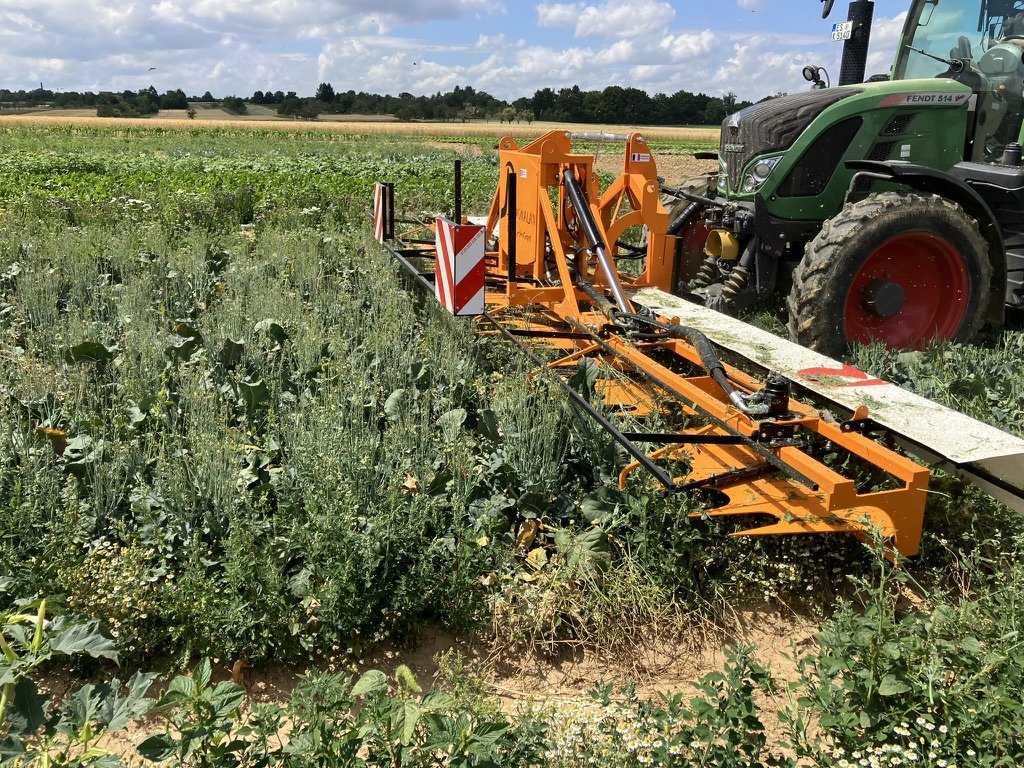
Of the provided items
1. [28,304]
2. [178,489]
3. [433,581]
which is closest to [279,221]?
[28,304]

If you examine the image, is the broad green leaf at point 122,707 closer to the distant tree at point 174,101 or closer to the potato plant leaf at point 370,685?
the potato plant leaf at point 370,685

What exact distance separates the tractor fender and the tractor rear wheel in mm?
134

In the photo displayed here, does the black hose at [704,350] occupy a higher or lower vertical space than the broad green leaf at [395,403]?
higher

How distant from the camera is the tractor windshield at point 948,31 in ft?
19.2

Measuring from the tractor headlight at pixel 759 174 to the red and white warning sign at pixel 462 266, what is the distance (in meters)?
2.43

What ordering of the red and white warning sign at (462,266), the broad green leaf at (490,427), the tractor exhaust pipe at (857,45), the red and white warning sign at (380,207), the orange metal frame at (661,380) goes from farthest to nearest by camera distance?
the red and white warning sign at (380,207), the tractor exhaust pipe at (857,45), the red and white warning sign at (462,266), the broad green leaf at (490,427), the orange metal frame at (661,380)

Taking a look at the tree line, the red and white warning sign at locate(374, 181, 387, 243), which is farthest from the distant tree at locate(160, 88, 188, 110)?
the red and white warning sign at locate(374, 181, 387, 243)

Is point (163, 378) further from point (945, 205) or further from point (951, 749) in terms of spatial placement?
point (945, 205)

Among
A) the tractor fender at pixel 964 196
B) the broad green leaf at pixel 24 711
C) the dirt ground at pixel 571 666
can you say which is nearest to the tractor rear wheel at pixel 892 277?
the tractor fender at pixel 964 196

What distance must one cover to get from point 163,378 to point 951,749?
4.03 m

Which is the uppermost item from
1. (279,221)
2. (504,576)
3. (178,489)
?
(279,221)

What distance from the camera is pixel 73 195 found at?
12094mm

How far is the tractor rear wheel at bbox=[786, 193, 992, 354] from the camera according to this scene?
4906 mm

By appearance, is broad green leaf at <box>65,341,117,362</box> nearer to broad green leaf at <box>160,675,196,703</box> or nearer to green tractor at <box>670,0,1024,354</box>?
broad green leaf at <box>160,675,196,703</box>
